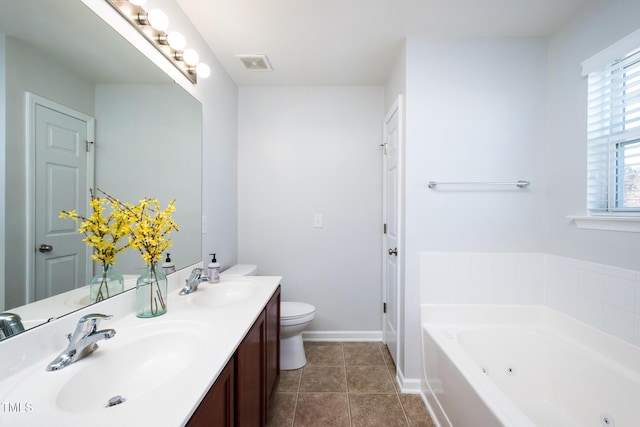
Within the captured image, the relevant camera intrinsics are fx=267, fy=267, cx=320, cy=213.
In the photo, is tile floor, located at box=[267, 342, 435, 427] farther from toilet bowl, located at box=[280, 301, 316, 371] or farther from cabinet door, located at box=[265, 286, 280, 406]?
cabinet door, located at box=[265, 286, 280, 406]

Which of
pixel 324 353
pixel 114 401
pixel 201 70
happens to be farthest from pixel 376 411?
pixel 201 70

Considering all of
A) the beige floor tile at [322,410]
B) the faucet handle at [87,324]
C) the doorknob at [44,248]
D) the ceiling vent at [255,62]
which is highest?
the ceiling vent at [255,62]

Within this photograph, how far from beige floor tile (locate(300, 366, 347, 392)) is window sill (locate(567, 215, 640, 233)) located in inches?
70.2

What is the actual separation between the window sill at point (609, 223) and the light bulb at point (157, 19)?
2372 mm

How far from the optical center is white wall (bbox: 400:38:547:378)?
179 cm

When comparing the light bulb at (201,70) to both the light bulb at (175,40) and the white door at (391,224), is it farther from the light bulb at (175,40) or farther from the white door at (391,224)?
the white door at (391,224)

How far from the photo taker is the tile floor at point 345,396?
5.15 feet

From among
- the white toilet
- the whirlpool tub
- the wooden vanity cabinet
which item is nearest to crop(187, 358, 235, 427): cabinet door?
the wooden vanity cabinet

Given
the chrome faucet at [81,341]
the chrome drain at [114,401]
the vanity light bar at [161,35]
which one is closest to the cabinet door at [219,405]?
the chrome drain at [114,401]

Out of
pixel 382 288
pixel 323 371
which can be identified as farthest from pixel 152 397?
pixel 382 288

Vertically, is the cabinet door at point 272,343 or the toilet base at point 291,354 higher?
the cabinet door at point 272,343

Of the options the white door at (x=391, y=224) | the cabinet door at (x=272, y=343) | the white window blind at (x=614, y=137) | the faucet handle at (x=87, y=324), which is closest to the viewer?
the faucet handle at (x=87, y=324)

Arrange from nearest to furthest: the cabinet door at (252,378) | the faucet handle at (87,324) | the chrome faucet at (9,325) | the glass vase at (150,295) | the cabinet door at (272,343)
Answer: the chrome faucet at (9,325), the faucet handle at (87,324), the cabinet door at (252,378), the glass vase at (150,295), the cabinet door at (272,343)

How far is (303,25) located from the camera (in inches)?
65.9
